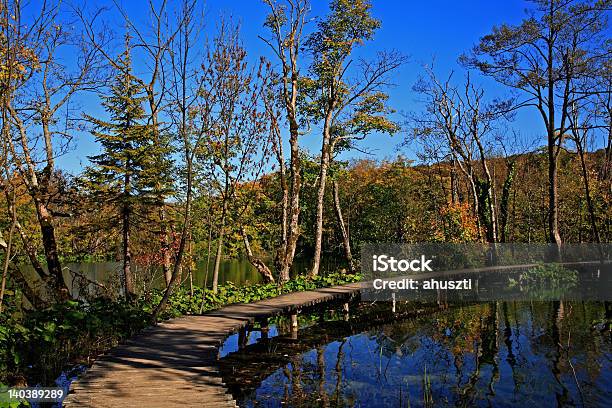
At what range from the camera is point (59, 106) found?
1025cm

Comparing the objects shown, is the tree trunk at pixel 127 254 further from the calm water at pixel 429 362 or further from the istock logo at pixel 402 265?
the istock logo at pixel 402 265

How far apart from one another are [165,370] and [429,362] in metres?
4.48

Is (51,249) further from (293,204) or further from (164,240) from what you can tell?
(293,204)

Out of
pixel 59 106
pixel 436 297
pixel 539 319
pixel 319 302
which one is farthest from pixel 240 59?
pixel 436 297

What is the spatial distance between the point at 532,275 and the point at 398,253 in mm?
5756

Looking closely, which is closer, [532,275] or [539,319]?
[539,319]

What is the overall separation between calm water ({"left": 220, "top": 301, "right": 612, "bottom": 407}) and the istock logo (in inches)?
275

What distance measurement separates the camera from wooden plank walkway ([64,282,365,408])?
5055mm

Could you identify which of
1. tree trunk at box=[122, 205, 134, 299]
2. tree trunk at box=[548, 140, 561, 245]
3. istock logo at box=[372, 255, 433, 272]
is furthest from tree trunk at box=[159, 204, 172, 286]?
tree trunk at box=[548, 140, 561, 245]

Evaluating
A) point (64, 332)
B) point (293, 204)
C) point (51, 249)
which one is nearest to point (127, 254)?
point (51, 249)

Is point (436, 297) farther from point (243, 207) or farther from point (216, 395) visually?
point (216, 395)

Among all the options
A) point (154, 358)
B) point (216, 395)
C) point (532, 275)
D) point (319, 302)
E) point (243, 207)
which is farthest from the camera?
point (532, 275)

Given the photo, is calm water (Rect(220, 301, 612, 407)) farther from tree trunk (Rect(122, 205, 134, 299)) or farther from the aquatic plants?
tree trunk (Rect(122, 205, 134, 299))

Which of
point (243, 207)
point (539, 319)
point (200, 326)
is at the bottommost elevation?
point (539, 319)
